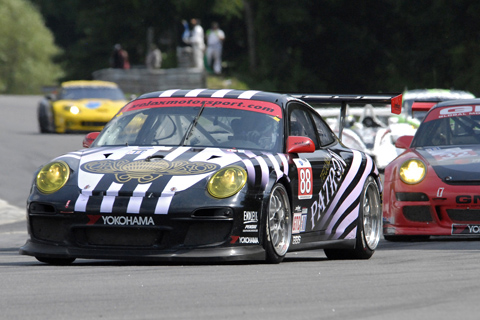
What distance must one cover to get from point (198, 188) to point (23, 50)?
90.5 m

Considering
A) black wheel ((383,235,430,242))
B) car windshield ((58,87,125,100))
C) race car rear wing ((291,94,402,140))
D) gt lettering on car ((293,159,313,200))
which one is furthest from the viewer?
car windshield ((58,87,125,100))

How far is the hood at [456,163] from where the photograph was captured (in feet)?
33.3

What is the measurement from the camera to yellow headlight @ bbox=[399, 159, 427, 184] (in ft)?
34.1

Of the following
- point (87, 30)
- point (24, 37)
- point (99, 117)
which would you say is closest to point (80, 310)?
point (99, 117)

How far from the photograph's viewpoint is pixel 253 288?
625cm

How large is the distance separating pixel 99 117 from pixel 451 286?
22.1 meters

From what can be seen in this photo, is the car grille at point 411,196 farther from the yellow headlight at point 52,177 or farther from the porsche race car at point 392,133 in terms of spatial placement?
the porsche race car at point 392,133

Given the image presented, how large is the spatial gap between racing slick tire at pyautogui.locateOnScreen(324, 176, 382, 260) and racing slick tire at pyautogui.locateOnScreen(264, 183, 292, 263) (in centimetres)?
121

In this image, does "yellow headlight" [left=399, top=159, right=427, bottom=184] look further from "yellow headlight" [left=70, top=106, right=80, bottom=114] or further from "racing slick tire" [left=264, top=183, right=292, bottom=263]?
"yellow headlight" [left=70, top=106, right=80, bottom=114]

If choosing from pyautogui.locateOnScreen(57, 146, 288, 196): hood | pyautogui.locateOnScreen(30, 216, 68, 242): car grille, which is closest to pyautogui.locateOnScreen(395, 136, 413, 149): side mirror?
pyautogui.locateOnScreen(57, 146, 288, 196): hood

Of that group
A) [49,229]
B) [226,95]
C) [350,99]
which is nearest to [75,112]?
[350,99]

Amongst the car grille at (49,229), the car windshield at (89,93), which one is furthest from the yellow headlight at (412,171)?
the car windshield at (89,93)

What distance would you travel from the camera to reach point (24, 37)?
93688mm

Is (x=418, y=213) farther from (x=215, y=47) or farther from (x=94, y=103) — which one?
(x=215, y=47)
